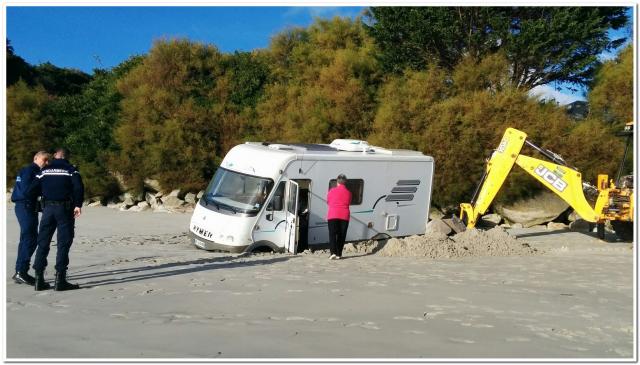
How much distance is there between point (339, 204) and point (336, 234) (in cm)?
56

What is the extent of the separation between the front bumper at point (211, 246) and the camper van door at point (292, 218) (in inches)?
35.0

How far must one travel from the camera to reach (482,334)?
555 centimetres

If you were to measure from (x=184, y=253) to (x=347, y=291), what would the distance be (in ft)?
16.0

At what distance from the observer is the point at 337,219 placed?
457 inches

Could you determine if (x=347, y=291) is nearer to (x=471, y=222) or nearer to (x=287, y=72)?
(x=471, y=222)

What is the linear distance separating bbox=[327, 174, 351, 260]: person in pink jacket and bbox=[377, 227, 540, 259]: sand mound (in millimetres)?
1215

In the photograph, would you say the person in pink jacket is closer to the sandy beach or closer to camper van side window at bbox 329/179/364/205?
the sandy beach

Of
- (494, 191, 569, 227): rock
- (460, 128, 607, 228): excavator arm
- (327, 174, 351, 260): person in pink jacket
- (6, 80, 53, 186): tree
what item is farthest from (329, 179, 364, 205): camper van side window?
(6, 80, 53, 186): tree

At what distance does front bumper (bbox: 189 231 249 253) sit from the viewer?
483 inches

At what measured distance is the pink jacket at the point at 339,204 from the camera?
11.7 m

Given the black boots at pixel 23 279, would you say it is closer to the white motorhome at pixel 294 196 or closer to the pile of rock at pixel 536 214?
the white motorhome at pixel 294 196

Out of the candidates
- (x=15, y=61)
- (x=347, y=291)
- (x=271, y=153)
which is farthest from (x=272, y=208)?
(x=15, y=61)

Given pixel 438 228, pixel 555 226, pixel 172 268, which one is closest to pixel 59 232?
pixel 172 268

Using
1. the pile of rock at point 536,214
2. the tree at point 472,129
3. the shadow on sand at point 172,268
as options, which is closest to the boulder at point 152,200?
the tree at point 472,129
